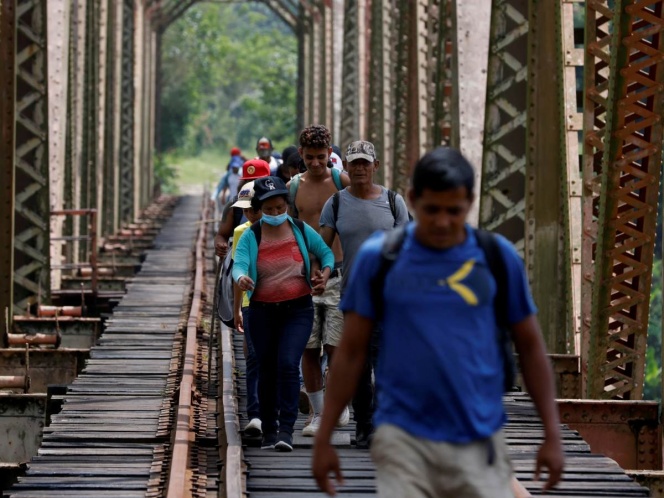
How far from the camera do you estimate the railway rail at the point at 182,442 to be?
8.38 m

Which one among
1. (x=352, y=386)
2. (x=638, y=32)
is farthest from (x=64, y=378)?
(x=352, y=386)

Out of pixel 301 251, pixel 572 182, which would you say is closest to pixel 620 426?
pixel 301 251

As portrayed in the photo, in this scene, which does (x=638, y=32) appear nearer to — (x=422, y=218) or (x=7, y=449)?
(x=7, y=449)

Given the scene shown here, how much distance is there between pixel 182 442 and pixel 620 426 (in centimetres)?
288

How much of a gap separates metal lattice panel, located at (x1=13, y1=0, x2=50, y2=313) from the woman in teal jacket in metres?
7.86

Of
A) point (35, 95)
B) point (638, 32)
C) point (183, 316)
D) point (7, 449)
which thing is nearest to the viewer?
point (638, 32)

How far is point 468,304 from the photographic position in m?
4.95

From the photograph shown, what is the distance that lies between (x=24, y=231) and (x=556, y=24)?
611 centimetres

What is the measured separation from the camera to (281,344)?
29.3ft

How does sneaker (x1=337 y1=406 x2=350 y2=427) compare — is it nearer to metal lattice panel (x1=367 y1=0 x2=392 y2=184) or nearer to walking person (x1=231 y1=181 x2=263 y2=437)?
walking person (x1=231 y1=181 x2=263 y2=437)

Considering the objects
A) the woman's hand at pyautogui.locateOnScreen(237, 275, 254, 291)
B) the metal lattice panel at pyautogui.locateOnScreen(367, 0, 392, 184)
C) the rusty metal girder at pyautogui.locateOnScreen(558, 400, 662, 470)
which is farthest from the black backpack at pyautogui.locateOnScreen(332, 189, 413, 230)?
the metal lattice panel at pyautogui.locateOnScreen(367, 0, 392, 184)

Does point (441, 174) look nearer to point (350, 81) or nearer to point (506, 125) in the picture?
point (506, 125)

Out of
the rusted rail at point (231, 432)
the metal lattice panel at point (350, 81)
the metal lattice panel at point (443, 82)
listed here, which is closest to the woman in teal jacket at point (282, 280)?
the rusted rail at point (231, 432)

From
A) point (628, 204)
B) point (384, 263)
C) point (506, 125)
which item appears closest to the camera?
point (384, 263)
